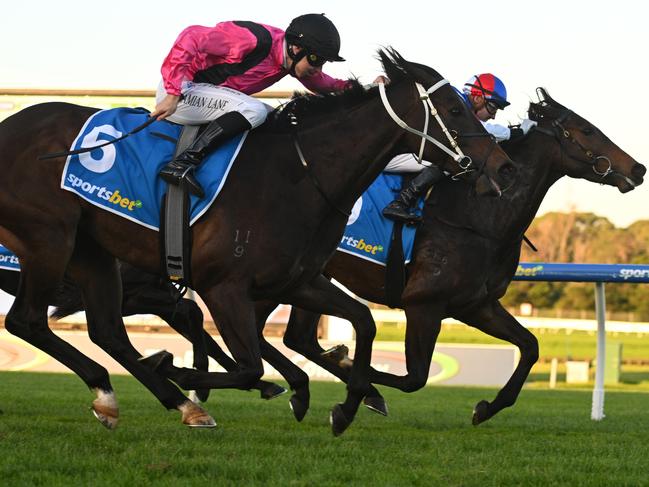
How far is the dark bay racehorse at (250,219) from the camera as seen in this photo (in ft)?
16.7

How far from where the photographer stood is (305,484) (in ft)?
13.4

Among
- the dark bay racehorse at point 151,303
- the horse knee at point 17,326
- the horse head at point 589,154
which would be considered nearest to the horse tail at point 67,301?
the dark bay racehorse at point 151,303

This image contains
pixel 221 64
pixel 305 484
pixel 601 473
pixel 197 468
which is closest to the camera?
pixel 305 484

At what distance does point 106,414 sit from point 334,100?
1878 mm

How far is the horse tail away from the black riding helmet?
9.32 ft

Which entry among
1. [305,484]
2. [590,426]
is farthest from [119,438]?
[590,426]

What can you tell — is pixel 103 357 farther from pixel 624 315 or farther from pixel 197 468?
pixel 624 315

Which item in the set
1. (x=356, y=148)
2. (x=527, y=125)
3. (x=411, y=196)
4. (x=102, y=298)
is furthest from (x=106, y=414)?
(x=527, y=125)

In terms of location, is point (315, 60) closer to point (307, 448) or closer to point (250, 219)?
point (250, 219)

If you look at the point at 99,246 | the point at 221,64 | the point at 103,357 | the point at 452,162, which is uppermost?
the point at 221,64

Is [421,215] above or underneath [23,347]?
above

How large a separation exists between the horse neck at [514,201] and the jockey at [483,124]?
12cm

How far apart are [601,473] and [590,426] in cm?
253

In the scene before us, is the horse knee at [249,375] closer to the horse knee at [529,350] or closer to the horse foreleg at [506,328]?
the horse foreleg at [506,328]
